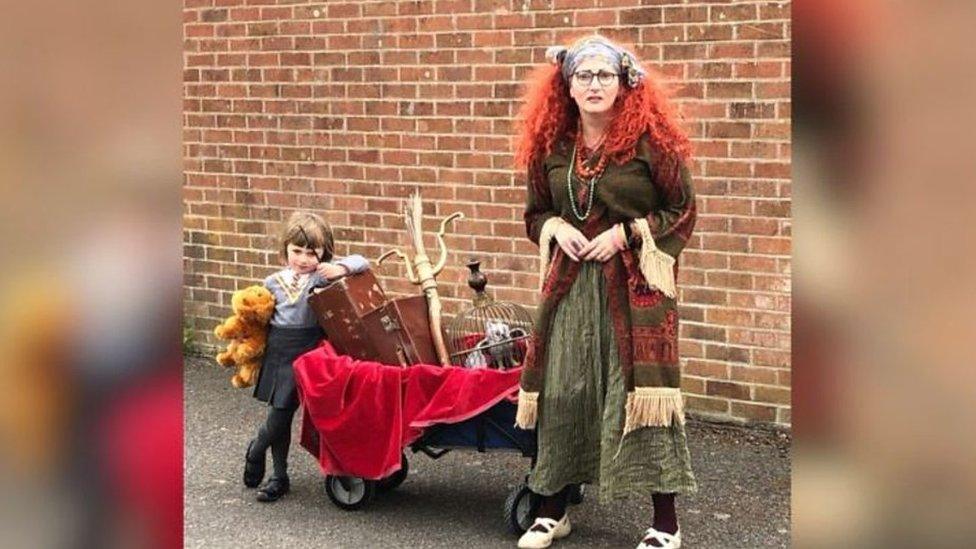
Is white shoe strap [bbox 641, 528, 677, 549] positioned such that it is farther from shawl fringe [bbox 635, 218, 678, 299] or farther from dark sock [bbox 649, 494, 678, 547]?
shawl fringe [bbox 635, 218, 678, 299]

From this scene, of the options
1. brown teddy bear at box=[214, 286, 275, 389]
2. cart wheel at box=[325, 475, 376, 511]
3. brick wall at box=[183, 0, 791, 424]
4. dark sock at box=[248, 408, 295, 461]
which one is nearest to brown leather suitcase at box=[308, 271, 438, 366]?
brown teddy bear at box=[214, 286, 275, 389]

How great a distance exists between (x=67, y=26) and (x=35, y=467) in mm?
287

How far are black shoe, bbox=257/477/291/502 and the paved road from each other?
3 centimetres

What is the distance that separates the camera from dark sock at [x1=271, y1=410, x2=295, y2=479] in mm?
4836

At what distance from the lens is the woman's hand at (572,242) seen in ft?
13.1

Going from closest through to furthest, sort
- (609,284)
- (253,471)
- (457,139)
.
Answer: (609,284) → (253,471) → (457,139)

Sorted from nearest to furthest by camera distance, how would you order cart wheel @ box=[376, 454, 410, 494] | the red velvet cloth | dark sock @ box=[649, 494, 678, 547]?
dark sock @ box=[649, 494, 678, 547]
the red velvet cloth
cart wheel @ box=[376, 454, 410, 494]

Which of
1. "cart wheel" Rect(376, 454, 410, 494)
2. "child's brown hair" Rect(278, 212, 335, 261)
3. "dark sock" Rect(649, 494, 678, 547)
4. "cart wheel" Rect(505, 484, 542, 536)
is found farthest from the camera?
"cart wheel" Rect(376, 454, 410, 494)

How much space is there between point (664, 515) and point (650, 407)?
0.51 meters

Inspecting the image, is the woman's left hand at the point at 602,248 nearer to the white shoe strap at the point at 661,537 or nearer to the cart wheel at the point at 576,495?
the white shoe strap at the point at 661,537

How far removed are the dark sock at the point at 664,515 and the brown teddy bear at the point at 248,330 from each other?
1727mm

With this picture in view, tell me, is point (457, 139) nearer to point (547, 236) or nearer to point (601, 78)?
point (547, 236)

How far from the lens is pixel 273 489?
5008mm

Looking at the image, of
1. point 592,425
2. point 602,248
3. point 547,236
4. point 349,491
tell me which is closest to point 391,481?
point 349,491
